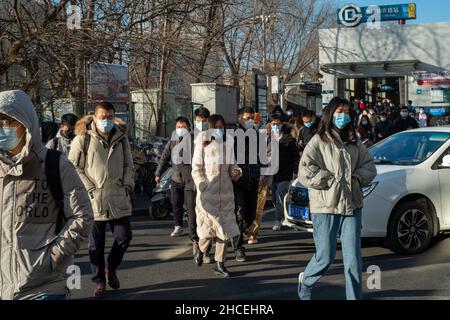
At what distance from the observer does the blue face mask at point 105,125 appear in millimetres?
5855

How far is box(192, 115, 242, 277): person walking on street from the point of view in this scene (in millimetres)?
6719

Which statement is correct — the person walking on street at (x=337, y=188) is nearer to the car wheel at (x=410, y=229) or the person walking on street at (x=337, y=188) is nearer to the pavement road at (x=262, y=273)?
the pavement road at (x=262, y=273)

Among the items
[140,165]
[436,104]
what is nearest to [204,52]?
[140,165]

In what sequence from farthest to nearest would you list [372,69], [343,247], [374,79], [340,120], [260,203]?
[374,79]
[372,69]
[260,203]
[340,120]
[343,247]

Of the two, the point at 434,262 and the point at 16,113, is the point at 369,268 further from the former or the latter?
the point at 16,113

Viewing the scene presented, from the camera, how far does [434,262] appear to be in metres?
7.01

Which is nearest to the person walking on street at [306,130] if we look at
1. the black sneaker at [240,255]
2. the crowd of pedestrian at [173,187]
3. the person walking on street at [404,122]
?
the crowd of pedestrian at [173,187]

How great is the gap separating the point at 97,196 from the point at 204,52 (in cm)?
987

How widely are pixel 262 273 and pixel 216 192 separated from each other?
43.4 inches

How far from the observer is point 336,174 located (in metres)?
5.04

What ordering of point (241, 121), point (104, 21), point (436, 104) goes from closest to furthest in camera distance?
point (241, 121) < point (104, 21) < point (436, 104)

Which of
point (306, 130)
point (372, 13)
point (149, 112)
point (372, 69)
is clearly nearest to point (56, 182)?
point (306, 130)

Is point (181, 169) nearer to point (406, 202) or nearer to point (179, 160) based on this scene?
point (179, 160)
